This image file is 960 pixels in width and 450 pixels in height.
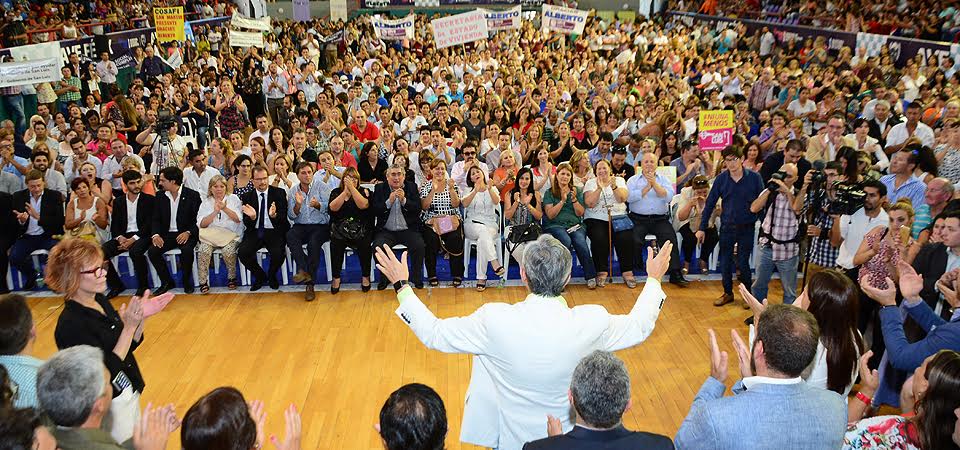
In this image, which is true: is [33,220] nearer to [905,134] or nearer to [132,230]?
[132,230]

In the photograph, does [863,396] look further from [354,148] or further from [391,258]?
[354,148]

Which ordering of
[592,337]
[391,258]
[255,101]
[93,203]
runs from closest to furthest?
[592,337], [391,258], [93,203], [255,101]

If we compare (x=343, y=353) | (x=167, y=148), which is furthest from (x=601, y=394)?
(x=167, y=148)

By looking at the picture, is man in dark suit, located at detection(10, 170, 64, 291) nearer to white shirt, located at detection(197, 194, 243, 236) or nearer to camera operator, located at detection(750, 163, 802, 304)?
white shirt, located at detection(197, 194, 243, 236)

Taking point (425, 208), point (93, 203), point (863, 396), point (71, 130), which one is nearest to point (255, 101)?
point (71, 130)

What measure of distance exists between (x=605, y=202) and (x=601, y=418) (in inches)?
183

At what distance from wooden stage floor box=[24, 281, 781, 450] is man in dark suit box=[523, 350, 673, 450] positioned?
220 cm

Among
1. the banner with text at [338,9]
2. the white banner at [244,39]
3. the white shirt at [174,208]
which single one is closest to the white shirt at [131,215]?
the white shirt at [174,208]

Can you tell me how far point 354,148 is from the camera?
839 cm

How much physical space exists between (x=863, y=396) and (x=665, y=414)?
5.54 ft

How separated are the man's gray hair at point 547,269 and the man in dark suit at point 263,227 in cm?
432

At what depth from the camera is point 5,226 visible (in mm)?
6773

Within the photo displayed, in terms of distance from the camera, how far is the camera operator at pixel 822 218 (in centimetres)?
548

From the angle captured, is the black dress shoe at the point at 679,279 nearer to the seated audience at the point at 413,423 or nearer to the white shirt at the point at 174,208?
the white shirt at the point at 174,208
